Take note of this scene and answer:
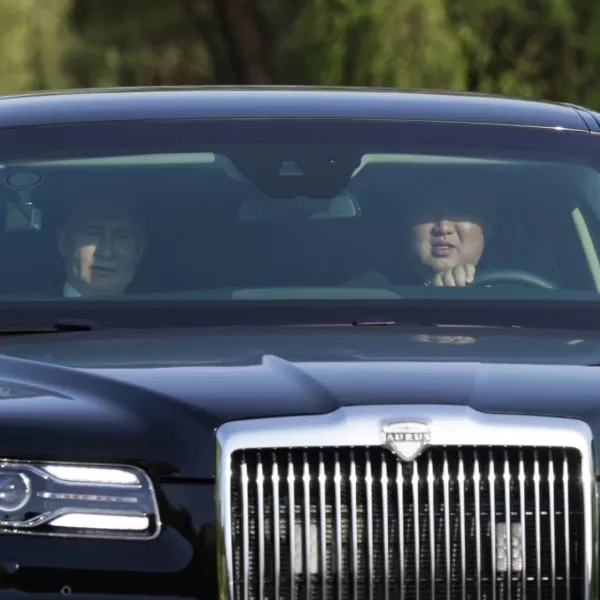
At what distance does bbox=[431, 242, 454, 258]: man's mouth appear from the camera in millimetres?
5684

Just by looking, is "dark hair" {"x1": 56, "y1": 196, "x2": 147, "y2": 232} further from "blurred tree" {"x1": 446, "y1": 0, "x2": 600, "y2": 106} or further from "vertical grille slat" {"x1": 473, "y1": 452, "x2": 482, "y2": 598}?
"blurred tree" {"x1": 446, "y1": 0, "x2": 600, "y2": 106}

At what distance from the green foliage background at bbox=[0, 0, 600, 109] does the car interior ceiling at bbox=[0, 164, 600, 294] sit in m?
22.9

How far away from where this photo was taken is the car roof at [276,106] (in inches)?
229

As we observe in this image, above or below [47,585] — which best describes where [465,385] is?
above

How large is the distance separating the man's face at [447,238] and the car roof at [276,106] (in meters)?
0.27

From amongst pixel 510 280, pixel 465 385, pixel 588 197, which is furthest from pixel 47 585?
pixel 588 197

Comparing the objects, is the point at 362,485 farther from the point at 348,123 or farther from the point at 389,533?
the point at 348,123

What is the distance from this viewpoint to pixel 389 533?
13.4 feet

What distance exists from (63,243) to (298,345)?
3.51 ft

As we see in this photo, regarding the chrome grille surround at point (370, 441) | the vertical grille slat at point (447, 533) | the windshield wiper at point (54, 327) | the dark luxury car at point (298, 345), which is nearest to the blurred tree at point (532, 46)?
the dark luxury car at point (298, 345)

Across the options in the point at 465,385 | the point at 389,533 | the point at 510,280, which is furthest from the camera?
the point at 510,280

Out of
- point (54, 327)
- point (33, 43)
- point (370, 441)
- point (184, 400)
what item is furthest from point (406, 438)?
point (33, 43)

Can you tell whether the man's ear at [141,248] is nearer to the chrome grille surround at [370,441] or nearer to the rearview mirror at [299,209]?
the rearview mirror at [299,209]

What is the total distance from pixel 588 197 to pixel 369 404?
1836 millimetres
